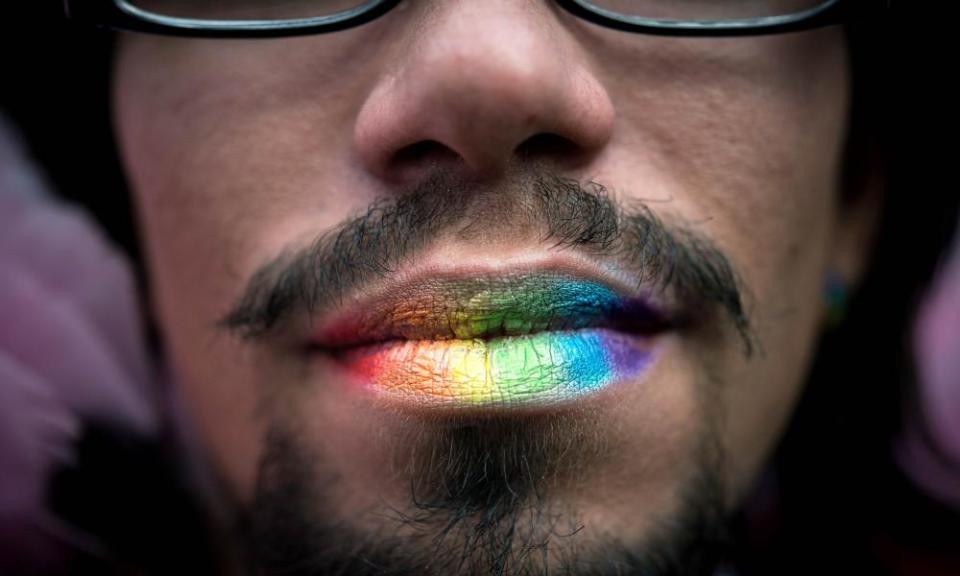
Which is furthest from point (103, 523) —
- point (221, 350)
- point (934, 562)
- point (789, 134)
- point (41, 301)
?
point (934, 562)

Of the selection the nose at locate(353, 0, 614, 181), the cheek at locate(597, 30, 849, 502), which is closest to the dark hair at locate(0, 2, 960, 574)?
the cheek at locate(597, 30, 849, 502)

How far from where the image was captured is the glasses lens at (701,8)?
0.81 meters

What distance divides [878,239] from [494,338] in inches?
29.8

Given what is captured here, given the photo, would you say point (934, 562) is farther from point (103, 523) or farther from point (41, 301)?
point (41, 301)

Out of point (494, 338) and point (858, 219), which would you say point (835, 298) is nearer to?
point (858, 219)

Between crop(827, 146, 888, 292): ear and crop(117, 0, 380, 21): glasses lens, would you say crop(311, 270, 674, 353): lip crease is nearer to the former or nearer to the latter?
crop(117, 0, 380, 21): glasses lens

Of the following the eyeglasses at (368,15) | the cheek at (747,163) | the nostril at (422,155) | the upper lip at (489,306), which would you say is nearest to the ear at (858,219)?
the cheek at (747,163)

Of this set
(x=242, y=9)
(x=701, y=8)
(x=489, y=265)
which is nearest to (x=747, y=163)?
(x=701, y=8)

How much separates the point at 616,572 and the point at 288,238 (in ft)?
1.52

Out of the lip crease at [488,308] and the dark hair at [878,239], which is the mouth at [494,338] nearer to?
the lip crease at [488,308]

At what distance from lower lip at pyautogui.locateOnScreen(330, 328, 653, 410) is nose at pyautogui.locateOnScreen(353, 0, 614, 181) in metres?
0.16

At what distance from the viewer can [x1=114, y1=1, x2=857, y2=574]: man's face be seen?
730 millimetres

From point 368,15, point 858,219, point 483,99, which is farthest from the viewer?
point 858,219

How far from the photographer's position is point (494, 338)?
743 millimetres
